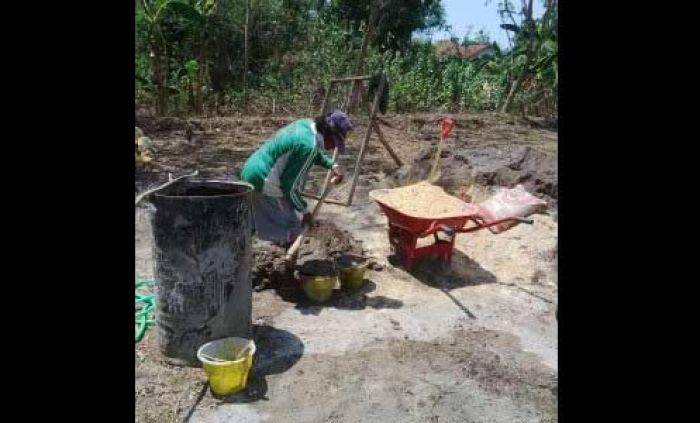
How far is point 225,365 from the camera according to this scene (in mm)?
3480

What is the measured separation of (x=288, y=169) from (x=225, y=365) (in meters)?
2.06

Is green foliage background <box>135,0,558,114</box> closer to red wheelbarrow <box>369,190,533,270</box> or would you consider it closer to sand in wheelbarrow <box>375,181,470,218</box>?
sand in wheelbarrow <box>375,181,470,218</box>

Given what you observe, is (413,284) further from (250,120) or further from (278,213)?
(250,120)

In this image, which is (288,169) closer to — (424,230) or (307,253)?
(307,253)

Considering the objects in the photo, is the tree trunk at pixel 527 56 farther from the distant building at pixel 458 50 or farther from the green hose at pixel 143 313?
the green hose at pixel 143 313

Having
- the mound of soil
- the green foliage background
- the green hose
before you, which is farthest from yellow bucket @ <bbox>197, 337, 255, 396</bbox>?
the green foliage background

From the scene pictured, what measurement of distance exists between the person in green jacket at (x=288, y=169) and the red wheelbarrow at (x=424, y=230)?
0.84m

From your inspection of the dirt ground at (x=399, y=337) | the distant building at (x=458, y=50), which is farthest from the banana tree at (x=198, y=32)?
the distant building at (x=458, y=50)

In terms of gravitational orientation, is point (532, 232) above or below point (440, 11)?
below

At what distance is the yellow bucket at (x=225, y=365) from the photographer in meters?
3.50

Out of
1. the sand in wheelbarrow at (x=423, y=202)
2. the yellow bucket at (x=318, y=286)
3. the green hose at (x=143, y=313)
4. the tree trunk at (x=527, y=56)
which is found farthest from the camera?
the tree trunk at (x=527, y=56)

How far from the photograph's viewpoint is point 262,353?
4.14m
